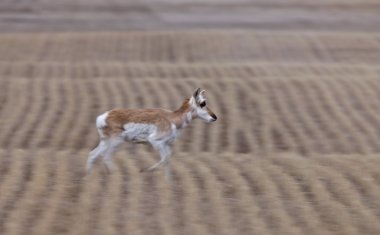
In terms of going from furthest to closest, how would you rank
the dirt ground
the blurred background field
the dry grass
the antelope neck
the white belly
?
the dirt ground
the antelope neck
the white belly
the blurred background field
the dry grass

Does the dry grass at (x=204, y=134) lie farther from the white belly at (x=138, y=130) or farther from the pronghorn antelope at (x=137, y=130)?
the white belly at (x=138, y=130)

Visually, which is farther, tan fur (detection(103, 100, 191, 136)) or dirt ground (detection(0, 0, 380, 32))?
dirt ground (detection(0, 0, 380, 32))

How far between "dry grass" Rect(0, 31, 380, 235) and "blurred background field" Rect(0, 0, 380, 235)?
0.11ft

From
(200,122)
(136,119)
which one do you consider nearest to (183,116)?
(136,119)

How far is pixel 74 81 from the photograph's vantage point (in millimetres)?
16969

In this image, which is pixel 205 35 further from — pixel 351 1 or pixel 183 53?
pixel 351 1

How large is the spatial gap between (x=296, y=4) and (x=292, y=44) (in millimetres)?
8130

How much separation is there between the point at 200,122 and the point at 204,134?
647mm

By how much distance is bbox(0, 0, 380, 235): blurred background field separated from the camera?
856 centimetres

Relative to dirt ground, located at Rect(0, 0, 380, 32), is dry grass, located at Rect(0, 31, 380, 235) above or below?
below

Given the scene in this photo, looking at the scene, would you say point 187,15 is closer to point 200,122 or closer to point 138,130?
point 200,122

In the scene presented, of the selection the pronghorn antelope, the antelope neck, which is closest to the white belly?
the pronghorn antelope

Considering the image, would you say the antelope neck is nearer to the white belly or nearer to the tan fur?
the tan fur

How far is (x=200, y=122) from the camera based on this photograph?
14414 mm
